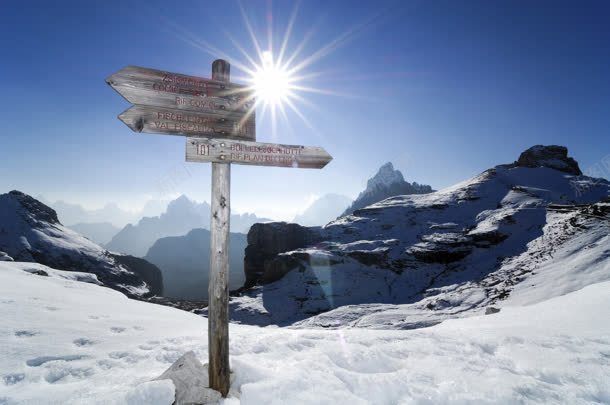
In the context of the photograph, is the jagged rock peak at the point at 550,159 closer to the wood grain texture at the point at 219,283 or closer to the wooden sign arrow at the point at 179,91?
the wooden sign arrow at the point at 179,91

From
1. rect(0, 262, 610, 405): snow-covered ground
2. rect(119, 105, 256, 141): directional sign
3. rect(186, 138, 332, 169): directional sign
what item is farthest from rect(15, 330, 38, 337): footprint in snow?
rect(186, 138, 332, 169): directional sign

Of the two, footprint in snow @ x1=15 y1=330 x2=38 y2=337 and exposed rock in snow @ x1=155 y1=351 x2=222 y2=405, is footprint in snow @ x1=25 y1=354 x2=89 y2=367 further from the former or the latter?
exposed rock in snow @ x1=155 y1=351 x2=222 y2=405

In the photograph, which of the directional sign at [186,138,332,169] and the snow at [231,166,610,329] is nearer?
the directional sign at [186,138,332,169]

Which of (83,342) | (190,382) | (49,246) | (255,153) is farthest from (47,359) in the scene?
(49,246)

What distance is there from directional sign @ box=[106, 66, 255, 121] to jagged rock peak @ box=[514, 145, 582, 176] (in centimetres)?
14713

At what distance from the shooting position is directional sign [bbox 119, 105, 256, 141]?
3.88 m

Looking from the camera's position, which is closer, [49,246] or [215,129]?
[215,129]

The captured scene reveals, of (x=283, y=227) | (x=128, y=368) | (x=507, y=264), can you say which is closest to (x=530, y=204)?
(x=507, y=264)

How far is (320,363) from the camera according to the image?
4.43 m

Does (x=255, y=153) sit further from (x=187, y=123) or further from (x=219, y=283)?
(x=219, y=283)

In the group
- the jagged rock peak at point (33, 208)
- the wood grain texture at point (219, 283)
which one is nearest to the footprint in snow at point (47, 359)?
the wood grain texture at point (219, 283)

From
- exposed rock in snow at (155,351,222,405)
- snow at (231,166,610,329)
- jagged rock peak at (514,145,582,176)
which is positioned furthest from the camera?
jagged rock peak at (514,145,582,176)

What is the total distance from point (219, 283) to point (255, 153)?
1.93 m

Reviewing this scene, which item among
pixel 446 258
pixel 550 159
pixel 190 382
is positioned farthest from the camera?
pixel 550 159
